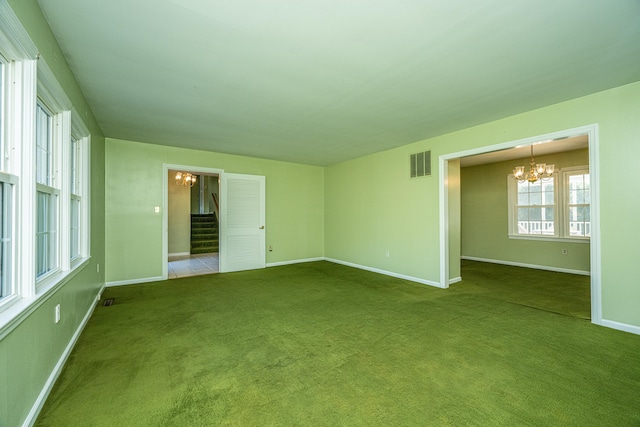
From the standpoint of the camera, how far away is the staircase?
8469 mm

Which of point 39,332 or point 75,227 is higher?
point 75,227

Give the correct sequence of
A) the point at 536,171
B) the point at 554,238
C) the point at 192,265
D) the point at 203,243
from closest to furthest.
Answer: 1. the point at 536,171
2. the point at 554,238
3. the point at 192,265
4. the point at 203,243

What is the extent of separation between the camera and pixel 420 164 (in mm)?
4770

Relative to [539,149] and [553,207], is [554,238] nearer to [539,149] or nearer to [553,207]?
[553,207]

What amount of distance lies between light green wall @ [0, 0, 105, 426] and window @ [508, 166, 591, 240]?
7.91m

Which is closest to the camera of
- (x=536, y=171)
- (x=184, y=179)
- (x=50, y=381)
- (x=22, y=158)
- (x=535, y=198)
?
(x=22, y=158)

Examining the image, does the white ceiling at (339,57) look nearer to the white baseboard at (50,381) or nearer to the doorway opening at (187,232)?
the white baseboard at (50,381)

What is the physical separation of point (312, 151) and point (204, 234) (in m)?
5.41

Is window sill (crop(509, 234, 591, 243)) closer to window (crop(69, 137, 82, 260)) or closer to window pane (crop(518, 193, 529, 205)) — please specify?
window pane (crop(518, 193, 529, 205))

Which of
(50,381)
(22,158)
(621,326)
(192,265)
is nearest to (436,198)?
(621,326)

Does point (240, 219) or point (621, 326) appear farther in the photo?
point (240, 219)

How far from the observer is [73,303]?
2.52 m

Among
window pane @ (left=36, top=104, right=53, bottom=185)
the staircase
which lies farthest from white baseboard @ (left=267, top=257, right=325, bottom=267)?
window pane @ (left=36, top=104, right=53, bottom=185)

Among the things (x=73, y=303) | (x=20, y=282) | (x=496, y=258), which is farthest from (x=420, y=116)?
(x=496, y=258)
